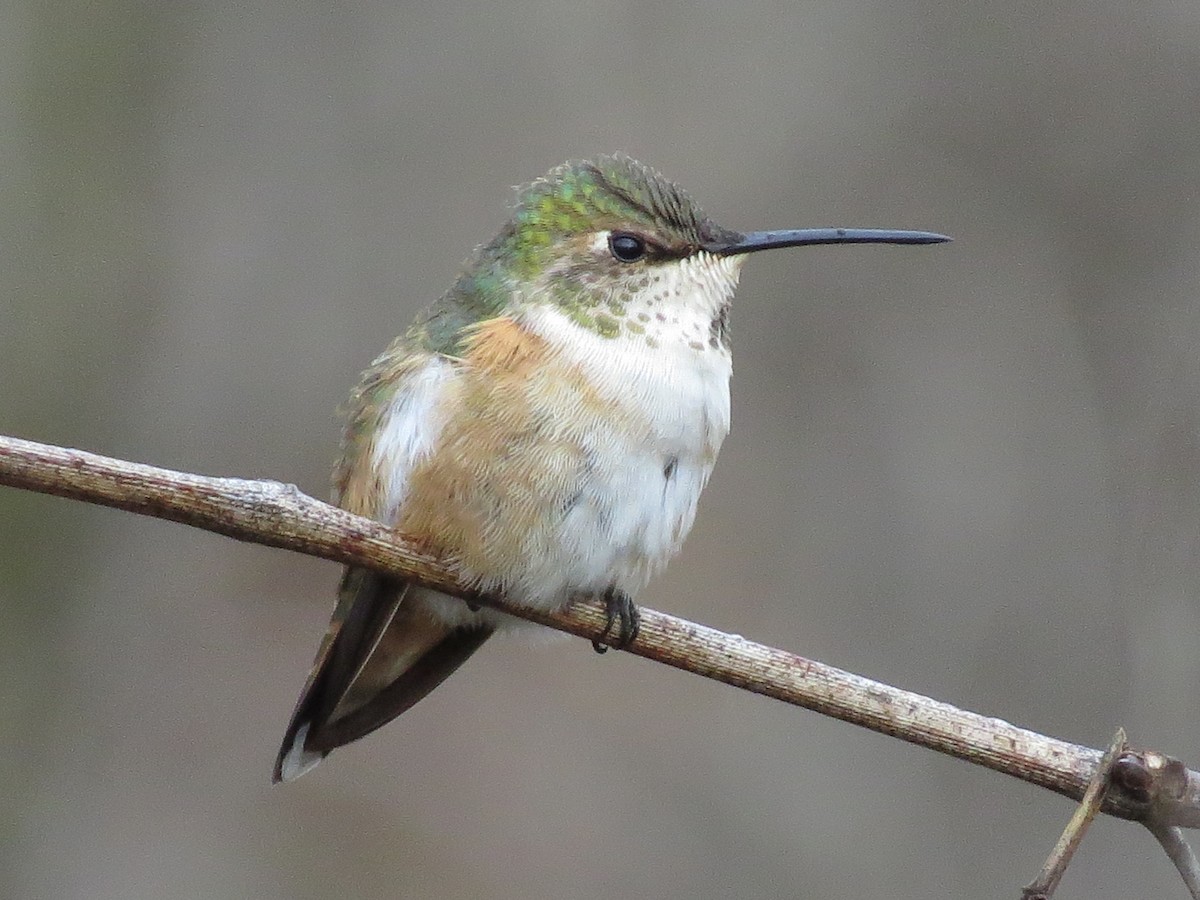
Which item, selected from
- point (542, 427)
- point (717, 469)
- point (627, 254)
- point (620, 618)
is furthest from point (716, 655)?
point (717, 469)

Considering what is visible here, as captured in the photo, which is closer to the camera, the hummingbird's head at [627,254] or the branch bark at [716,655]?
the branch bark at [716,655]

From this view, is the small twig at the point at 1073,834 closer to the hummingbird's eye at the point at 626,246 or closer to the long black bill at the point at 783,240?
the long black bill at the point at 783,240

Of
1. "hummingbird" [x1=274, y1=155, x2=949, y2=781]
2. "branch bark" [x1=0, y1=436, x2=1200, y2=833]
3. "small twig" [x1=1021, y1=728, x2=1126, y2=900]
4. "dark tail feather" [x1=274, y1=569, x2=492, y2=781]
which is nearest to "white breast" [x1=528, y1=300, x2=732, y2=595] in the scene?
"hummingbird" [x1=274, y1=155, x2=949, y2=781]

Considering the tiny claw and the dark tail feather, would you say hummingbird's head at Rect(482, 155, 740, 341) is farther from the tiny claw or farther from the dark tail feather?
the dark tail feather

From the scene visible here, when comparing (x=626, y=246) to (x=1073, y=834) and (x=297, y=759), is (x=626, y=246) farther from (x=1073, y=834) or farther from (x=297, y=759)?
(x=1073, y=834)

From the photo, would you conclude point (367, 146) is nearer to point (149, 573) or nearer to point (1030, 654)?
point (149, 573)

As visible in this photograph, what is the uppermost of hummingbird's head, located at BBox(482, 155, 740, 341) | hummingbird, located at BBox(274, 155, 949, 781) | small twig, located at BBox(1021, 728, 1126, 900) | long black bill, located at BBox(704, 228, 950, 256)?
long black bill, located at BBox(704, 228, 950, 256)

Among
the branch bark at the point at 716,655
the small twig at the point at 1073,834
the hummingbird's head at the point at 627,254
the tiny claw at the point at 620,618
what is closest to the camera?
the small twig at the point at 1073,834

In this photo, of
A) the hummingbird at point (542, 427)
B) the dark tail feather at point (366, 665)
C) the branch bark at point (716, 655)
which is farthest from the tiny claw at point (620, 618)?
the dark tail feather at point (366, 665)
